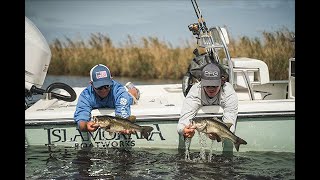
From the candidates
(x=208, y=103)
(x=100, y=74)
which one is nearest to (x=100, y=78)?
(x=100, y=74)

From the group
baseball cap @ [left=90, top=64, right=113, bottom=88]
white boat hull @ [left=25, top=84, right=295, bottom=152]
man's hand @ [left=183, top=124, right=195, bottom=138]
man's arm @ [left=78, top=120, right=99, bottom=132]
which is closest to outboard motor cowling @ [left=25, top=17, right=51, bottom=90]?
white boat hull @ [left=25, top=84, right=295, bottom=152]

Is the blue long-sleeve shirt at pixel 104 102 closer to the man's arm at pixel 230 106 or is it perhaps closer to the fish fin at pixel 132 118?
the fish fin at pixel 132 118

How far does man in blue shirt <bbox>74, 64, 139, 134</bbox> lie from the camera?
674 centimetres

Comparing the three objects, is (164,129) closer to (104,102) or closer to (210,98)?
(210,98)

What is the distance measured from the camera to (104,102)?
7094 millimetres

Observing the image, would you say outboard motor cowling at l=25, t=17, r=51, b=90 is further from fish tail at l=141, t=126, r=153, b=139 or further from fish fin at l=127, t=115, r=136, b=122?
fish tail at l=141, t=126, r=153, b=139

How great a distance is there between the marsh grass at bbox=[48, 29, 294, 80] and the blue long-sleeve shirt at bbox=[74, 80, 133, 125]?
9.18m

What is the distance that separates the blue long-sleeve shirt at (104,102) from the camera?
677cm

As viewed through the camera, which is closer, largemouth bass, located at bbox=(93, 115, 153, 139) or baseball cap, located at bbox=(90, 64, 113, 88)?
largemouth bass, located at bbox=(93, 115, 153, 139)

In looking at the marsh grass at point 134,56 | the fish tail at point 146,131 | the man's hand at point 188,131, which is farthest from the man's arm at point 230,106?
the marsh grass at point 134,56

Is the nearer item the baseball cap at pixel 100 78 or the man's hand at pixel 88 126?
the man's hand at pixel 88 126

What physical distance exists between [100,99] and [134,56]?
430 inches
